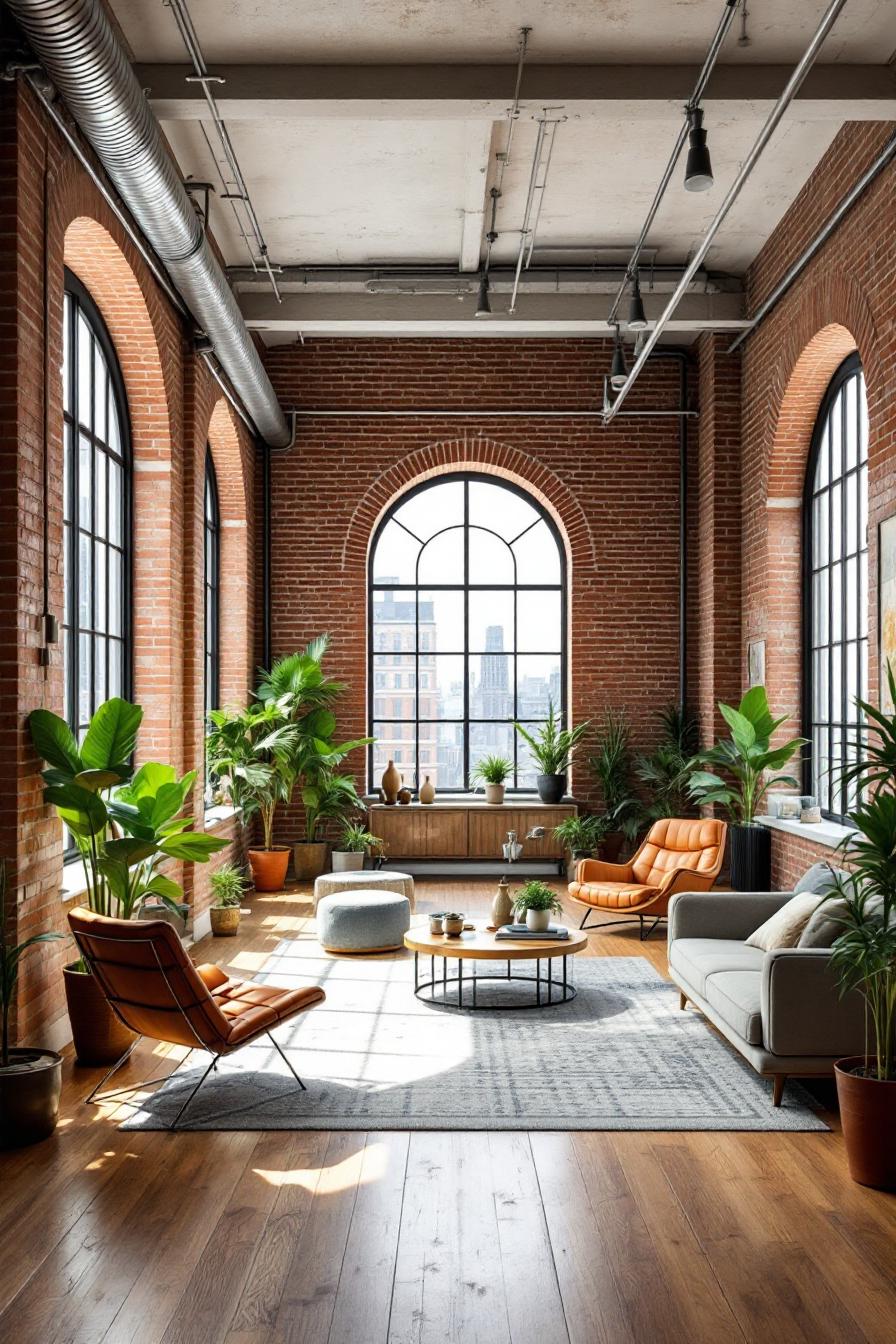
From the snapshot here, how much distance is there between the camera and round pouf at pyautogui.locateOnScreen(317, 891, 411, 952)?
7.53 meters

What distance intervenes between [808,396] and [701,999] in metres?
4.84

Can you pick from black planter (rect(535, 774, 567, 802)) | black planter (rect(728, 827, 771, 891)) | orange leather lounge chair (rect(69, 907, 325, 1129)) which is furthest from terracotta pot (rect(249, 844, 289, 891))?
orange leather lounge chair (rect(69, 907, 325, 1129))

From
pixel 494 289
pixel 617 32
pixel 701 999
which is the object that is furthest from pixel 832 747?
pixel 617 32

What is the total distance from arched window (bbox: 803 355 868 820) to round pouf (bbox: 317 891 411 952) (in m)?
2.90

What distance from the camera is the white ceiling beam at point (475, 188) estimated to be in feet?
22.6

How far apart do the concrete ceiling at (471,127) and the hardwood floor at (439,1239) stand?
4.85m

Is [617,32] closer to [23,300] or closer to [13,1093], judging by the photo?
[23,300]

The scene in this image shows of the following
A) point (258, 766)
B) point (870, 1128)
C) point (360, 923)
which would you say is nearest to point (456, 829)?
point (258, 766)

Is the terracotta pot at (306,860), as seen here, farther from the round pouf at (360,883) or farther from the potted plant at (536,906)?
the potted plant at (536,906)

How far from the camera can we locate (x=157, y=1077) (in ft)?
16.8

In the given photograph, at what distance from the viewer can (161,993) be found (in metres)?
4.57

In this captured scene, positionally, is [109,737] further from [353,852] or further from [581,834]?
[581,834]

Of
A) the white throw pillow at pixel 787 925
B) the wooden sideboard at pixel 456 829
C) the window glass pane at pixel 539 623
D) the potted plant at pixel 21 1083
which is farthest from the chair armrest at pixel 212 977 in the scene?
the window glass pane at pixel 539 623

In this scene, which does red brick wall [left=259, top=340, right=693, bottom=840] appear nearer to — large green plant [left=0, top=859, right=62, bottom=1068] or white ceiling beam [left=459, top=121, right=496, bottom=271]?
white ceiling beam [left=459, top=121, right=496, bottom=271]
